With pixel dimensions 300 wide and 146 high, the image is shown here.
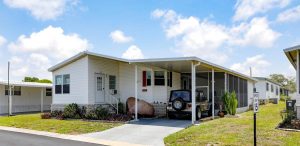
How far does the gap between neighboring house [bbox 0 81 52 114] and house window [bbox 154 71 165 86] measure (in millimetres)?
11943

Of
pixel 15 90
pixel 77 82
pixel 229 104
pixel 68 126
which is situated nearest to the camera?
pixel 68 126

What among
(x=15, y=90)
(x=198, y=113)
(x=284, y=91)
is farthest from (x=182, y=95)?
(x=284, y=91)

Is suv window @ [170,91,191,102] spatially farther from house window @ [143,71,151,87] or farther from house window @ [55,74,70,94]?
house window @ [55,74,70,94]

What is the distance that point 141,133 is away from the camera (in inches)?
529

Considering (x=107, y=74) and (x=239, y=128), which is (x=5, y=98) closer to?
(x=107, y=74)

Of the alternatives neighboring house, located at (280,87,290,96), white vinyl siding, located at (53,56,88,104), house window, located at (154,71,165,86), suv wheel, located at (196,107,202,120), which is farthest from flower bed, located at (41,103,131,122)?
neighboring house, located at (280,87,290,96)

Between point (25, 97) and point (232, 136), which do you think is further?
point (25, 97)

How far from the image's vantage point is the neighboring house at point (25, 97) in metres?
26.4

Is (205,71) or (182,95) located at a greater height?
(205,71)

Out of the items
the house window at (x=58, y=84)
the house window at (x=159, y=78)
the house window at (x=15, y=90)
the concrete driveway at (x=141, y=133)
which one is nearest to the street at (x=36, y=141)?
the concrete driveway at (x=141, y=133)

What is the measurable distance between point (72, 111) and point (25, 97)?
11.7 meters

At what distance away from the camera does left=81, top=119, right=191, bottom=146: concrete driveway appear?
1211 cm

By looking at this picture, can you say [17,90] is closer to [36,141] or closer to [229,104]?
[36,141]

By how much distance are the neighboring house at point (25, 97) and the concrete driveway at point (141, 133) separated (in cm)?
1390
